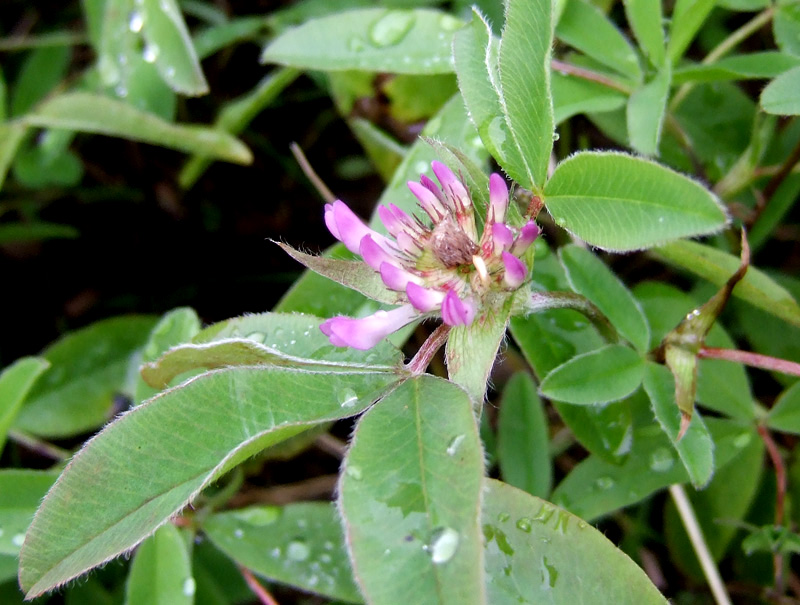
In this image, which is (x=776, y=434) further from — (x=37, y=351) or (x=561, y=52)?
(x=37, y=351)

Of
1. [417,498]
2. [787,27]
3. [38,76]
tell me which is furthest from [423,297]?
[38,76]

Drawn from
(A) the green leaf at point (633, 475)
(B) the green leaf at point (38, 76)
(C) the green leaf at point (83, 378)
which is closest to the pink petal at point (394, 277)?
(A) the green leaf at point (633, 475)

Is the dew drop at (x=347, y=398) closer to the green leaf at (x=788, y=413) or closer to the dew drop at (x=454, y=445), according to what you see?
the dew drop at (x=454, y=445)

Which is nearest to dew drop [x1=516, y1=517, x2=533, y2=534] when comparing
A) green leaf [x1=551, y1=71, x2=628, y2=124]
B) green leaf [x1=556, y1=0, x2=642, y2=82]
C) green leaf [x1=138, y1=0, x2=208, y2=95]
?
green leaf [x1=551, y1=71, x2=628, y2=124]

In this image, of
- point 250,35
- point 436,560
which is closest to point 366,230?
point 436,560

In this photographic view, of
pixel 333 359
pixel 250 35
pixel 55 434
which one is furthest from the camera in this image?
pixel 250 35

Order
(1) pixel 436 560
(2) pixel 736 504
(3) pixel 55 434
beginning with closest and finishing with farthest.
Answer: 1. (1) pixel 436 560
2. (2) pixel 736 504
3. (3) pixel 55 434
